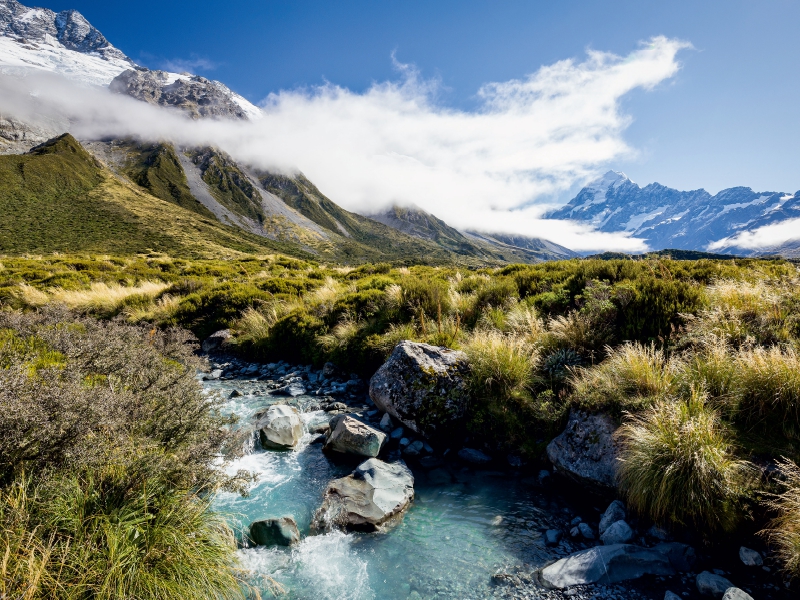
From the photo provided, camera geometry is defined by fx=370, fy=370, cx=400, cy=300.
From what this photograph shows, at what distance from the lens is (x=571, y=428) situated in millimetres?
5992

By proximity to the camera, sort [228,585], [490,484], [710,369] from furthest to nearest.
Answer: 1. [490,484]
2. [710,369]
3. [228,585]

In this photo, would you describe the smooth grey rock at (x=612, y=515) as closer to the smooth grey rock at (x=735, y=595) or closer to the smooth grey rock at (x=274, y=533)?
the smooth grey rock at (x=735, y=595)

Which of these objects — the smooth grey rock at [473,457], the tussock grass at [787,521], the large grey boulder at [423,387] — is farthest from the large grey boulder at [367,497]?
the tussock grass at [787,521]

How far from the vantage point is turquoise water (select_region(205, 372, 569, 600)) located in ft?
13.8

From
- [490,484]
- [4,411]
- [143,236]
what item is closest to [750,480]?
[490,484]

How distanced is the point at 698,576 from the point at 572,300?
22.7 feet

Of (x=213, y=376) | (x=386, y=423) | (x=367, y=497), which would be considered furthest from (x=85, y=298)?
(x=367, y=497)

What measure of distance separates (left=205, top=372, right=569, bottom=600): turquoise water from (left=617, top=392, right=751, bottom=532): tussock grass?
1173 millimetres

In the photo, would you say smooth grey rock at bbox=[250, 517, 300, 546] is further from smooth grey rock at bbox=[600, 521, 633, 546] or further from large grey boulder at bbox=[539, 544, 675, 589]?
smooth grey rock at bbox=[600, 521, 633, 546]

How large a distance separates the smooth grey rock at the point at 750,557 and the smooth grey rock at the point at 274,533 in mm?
5148

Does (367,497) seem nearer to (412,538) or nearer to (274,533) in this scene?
(412,538)

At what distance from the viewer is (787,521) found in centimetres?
378

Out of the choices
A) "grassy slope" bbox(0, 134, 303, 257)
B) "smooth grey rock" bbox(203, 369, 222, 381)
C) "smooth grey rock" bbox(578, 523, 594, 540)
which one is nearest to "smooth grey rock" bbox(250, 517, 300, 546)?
"smooth grey rock" bbox(578, 523, 594, 540)

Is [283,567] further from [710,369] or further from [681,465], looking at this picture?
[710,369]
